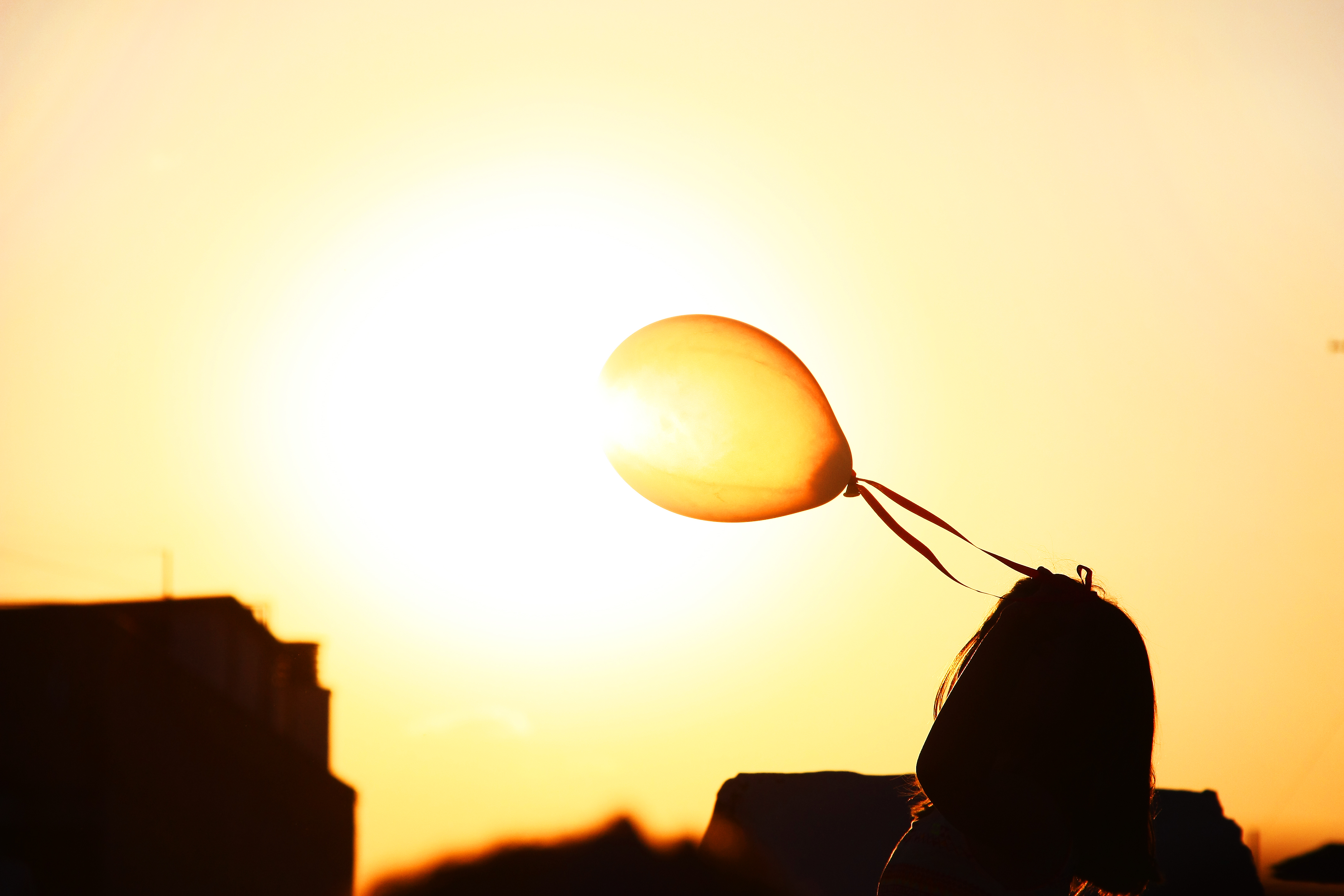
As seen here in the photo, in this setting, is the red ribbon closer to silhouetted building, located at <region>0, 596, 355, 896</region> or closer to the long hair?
the long hair

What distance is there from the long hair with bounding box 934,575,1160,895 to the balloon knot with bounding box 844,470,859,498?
1.76 feet

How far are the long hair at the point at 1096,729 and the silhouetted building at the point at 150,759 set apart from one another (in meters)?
15.5

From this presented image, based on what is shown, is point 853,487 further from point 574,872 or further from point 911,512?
→ point 574,872

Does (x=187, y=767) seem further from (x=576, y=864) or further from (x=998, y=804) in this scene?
(x=998, y=804)

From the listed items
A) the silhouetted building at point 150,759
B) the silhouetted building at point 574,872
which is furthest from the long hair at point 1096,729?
the silhouetted building at point 150,759

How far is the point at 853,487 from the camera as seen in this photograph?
8.13 feet

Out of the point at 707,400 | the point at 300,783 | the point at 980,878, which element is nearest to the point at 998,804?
the point at 980,878

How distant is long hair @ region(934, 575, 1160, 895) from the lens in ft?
6.26

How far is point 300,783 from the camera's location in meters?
20.3

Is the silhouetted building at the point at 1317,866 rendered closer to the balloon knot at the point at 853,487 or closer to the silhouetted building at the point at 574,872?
the silhouetted building at the point at 574,872

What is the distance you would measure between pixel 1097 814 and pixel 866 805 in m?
6.82

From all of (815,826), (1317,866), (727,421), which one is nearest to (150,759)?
(815,826)

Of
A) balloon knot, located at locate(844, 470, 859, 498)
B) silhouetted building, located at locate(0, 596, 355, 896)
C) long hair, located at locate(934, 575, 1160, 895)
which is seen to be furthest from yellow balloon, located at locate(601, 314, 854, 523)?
silhouetted building, located at locate(0, 596, 355, 896)

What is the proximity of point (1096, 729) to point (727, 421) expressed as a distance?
1029mm
